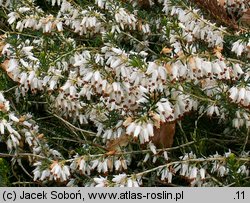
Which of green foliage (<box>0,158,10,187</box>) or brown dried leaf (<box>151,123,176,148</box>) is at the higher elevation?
brown dried leaf (<box>151,123,176,148</box>)

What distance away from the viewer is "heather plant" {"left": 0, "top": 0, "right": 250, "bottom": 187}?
11.3ft

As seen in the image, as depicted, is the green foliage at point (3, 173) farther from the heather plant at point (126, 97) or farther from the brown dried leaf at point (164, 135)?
the brown dried leaf at point (164, 135)

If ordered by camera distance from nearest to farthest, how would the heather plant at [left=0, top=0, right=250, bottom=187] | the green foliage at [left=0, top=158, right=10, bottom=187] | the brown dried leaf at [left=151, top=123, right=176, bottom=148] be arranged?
the heather plant at [left=0, top=0, right=250, bottom=187] < the green foliage at [left=0, top=158, right=10, bottom=187] < the brown dried leaf at [left=151, top=123, right=176, bottom=148]

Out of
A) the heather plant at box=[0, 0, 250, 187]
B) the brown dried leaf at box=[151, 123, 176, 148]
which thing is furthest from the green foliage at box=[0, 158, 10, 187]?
the brown dried leaf at box=[151, 123, 176, 148]

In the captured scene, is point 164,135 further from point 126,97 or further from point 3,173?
point 3,173

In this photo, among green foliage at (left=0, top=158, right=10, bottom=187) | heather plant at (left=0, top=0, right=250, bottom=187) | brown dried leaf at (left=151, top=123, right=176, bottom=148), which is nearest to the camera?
heather plant at (left=0, top=0, right=250, bottom=187)

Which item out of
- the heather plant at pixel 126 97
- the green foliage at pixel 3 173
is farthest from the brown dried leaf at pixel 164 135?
the green foliage at pixel 3 173

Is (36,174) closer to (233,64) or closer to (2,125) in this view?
(2,125)

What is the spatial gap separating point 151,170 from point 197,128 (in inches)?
23.1

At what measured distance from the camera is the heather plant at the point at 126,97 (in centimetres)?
345

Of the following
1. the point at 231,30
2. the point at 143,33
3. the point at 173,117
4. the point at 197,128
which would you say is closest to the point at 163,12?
the point at 143,33

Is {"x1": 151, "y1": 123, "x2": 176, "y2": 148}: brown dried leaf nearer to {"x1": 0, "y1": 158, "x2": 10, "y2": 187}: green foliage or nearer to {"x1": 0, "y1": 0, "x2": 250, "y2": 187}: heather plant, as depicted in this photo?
{"x1": 0, "y1": 0, "x2": 250, "y2": 187}: heather plant

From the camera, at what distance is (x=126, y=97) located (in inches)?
140
